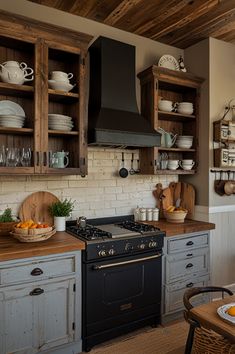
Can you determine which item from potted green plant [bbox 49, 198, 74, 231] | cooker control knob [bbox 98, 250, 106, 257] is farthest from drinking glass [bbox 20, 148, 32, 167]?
cooker control knob [bbox 98, 250, 106, 257]

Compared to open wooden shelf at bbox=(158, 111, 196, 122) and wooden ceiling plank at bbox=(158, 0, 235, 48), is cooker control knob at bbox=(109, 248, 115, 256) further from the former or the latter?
wooden ceiling plank at bbox=(158, 0, 235, 48)

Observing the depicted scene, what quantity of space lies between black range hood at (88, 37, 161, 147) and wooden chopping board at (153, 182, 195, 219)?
840 millimetres

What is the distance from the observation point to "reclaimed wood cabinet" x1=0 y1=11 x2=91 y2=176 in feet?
7.13

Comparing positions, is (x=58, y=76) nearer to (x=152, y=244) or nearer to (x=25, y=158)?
(x=25, y=158)

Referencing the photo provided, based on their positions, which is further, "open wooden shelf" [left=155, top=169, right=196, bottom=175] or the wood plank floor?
"open wooden shelf" [left=155, top=169, right=196, bottom=175]

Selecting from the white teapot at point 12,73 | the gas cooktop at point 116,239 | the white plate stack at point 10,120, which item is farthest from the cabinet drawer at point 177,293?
the white teapot at point 12,73

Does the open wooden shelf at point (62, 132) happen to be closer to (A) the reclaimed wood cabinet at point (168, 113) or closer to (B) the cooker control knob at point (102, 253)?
(A) the reclaimed wood cabinet at point (168, 113)

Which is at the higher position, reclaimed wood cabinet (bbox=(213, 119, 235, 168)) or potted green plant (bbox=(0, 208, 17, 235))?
reclaimed wood cabinet (bbox=(213, 119, 235, 168))

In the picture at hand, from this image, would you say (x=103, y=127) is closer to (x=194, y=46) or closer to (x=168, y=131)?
(x=168, y=131)

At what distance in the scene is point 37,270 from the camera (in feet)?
6.41

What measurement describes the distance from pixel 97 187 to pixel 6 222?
3.18 feet

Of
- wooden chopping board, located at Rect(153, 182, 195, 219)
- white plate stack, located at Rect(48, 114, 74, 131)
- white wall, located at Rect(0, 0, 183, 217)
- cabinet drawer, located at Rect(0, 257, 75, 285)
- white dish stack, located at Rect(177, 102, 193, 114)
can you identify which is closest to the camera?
cabinet drawer, located at Rect(0, 257, 75, 285)

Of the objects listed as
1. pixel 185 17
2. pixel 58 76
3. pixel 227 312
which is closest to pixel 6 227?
pixel 58 76

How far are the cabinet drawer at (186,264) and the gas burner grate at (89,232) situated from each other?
0.69m
